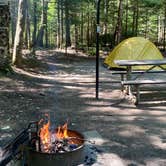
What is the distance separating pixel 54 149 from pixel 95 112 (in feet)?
9.55

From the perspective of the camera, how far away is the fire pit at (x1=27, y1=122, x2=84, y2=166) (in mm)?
4211

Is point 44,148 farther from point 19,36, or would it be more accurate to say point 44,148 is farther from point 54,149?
point 19,36

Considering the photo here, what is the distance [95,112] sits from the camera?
725 centimetres

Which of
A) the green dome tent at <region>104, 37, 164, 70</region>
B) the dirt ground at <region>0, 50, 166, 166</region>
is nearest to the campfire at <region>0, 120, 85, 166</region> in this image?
the dirt ground at <region>0, 50, 166, 166</region>

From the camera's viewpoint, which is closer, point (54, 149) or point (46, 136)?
point (54, 149)

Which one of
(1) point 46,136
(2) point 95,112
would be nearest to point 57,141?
(1) point 46,136

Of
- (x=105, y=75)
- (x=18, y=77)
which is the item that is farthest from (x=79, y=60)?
(x=18, y=77)

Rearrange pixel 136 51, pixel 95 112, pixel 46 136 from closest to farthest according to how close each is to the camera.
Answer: pixel 46 136
pixel 95 112
pixel 136 51

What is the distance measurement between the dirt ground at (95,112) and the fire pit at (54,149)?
0.71m

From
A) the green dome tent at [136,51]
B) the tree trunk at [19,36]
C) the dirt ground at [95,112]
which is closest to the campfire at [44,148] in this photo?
the dirt ground at [95,112]

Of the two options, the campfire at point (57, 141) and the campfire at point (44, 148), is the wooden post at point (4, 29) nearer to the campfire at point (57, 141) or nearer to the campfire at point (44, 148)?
the campfire at point (57, 141)

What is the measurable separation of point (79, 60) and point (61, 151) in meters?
13.7

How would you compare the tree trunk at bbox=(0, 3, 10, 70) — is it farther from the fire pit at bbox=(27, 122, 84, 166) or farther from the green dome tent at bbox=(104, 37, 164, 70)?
the fire pit at bbox=(27, 122, 84, 166)

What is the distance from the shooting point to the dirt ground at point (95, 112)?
5301 mm
